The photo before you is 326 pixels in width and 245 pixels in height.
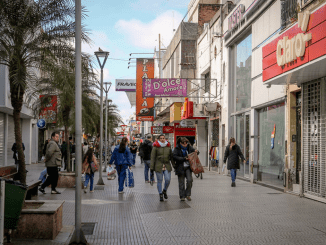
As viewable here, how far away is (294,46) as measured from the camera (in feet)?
37.5

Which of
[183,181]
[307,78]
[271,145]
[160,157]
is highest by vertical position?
[307,78]

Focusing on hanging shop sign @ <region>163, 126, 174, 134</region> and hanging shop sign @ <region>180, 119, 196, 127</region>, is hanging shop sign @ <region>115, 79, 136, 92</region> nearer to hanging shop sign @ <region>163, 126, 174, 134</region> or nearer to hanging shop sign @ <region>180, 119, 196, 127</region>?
A: hanging shop sign @ <region>163, 126, 174, 134</region>

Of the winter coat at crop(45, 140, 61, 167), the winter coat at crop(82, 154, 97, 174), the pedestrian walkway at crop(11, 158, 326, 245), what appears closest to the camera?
the pedestrian walkway at crop(11, 158, 326, 245)

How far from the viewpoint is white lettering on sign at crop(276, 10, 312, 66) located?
10695 millimetres

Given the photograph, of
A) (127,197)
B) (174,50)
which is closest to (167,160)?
(127,197)

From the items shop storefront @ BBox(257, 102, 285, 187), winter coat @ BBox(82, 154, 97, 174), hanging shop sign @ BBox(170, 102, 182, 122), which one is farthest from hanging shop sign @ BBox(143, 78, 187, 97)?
winter coat @ BBox(82, 154, 97, 174)

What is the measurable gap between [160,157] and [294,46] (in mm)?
4383

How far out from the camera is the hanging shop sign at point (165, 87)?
24922 millimetres

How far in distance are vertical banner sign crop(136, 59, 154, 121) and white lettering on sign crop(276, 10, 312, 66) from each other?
104ft

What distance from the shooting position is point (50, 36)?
34.8ft

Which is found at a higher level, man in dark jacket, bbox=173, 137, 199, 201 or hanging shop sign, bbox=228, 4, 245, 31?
hanging shop sign, bbox=228, 4, 245, 31

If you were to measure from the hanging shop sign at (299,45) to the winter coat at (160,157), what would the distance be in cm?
362

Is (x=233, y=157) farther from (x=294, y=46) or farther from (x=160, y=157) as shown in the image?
(x=294, y=46)

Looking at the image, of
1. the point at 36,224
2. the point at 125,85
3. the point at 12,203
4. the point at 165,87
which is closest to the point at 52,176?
the point at 36,224
